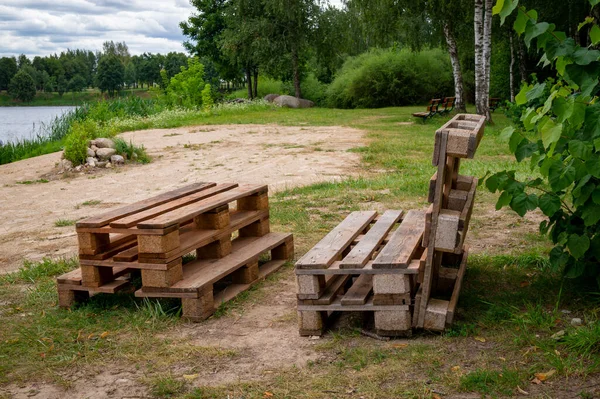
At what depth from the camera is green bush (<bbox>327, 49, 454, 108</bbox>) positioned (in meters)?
34.5

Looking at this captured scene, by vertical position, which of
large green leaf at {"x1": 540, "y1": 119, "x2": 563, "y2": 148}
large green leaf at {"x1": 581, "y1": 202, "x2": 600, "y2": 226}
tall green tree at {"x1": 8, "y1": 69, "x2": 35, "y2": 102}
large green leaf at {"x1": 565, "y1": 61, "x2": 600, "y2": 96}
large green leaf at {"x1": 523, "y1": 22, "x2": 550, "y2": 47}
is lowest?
tall green tree at {"x1": 8, "y1": 69, "x2": 35, "y2": 102}

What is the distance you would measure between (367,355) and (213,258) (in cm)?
182

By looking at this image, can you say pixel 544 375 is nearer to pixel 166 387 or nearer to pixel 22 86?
pixel 166 387

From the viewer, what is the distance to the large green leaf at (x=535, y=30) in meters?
3.42

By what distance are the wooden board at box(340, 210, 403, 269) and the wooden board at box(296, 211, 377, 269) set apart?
10 cm

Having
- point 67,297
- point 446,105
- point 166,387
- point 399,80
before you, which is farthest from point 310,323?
point 399,80

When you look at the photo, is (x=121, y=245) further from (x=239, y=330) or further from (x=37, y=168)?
(x=37, y=168)

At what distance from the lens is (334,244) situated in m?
4.58

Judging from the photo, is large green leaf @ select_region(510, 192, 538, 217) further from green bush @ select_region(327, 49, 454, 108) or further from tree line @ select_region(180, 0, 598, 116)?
green bush @ select_region(327, 49, 454, 108)

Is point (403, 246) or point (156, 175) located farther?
point (156, 175)

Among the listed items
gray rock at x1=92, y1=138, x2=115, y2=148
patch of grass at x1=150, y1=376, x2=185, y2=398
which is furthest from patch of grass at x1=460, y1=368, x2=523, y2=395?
gray rock at x1=92, y1=138, x2=115, y2=148

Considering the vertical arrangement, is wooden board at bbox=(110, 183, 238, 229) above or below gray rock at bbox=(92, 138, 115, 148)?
above

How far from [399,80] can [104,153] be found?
23.7 meters

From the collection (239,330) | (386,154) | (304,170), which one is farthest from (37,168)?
(239,330)
